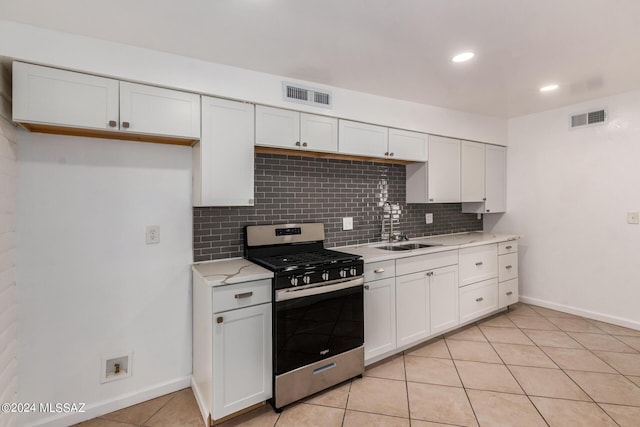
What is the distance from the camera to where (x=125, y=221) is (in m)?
2.17

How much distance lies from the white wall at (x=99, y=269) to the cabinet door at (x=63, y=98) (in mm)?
296

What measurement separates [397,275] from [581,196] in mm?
2518

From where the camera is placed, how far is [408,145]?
10.5ft

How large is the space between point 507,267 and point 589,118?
1.85 meters

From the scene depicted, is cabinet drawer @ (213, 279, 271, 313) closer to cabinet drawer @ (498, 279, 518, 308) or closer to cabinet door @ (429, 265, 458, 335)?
cabinet door @ (429, 265, 458, 335)

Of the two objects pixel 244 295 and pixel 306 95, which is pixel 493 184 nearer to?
pixel 306 95

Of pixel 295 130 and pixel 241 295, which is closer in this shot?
pixel 241 295

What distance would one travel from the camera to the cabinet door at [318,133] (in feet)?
8.42

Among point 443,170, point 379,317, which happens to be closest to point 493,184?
point 443,170

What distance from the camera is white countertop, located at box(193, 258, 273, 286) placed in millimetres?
1930

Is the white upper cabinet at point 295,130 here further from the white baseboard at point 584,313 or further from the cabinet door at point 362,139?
the white baseboard at point 584,313

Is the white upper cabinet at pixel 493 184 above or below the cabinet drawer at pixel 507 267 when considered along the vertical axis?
above

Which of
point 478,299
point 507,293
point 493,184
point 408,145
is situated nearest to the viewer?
point 408,145

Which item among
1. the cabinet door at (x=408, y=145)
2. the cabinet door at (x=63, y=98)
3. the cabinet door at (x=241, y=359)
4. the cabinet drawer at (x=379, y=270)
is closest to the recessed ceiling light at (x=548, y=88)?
the cabinet door at (x=408, y=145)
